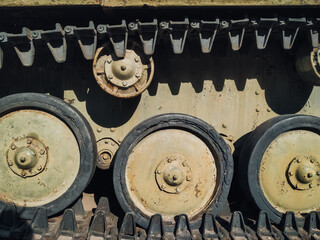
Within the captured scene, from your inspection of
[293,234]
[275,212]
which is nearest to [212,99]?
[275,212]

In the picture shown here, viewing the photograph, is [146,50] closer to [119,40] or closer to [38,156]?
[119,40]

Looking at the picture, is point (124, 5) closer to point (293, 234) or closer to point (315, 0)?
point (315, 0)

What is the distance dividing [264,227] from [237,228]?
22 centimetres

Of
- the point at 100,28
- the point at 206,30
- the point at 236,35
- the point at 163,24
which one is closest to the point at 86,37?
the point at 100,28

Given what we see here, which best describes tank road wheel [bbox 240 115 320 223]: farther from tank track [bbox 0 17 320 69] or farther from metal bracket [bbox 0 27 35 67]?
metal bracket [bbox 0 27 35 67]

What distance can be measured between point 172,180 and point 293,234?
1.02m

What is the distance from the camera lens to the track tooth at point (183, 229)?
2.51 m

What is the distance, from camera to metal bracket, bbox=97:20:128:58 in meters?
2.43

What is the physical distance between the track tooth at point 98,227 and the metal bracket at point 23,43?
1256 millimetres

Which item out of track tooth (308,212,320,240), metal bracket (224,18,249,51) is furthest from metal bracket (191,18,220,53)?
track tooth (308,212,320,240)

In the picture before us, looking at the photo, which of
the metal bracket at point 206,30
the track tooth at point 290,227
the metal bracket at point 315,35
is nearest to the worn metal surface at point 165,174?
the track tooth at point 290,227

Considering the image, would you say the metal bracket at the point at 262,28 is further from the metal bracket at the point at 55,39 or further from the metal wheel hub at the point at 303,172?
the metal bracket at the point at 55,39

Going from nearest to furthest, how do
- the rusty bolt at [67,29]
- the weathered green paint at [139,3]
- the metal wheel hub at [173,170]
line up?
1. the weathered green paint at [139,3]
2. the rusty bolt at [67,29]
3. the metal wheel hub at [173,170]

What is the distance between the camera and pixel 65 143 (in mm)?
2572
